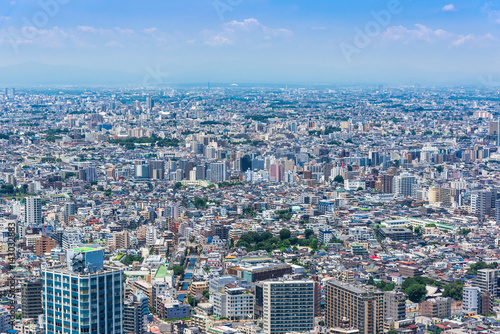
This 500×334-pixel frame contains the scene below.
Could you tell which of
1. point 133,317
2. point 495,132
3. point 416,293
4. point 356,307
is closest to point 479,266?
point 416,293

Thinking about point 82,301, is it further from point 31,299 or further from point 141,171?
point 141,171

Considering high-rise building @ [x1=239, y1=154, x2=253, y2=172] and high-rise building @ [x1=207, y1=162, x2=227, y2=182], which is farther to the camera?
high-rise building @ [x1=239, y1=154, x2=253, y2=172]

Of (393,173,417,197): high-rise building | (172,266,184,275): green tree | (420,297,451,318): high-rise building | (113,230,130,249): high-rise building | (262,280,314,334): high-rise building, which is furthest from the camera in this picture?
(393,173,417,197): high-rise building

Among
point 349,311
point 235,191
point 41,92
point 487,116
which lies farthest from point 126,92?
point 349,311

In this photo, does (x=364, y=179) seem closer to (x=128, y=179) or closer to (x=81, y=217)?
(x=128, y=179)

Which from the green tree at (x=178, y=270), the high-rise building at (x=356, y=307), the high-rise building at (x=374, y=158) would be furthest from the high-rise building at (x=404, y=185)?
the high-rise building at (x=356, y=307)

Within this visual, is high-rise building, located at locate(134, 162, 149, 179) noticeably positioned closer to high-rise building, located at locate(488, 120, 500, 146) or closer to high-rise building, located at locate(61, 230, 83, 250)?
high-rise building, located at locate(61, 230, 83, 250)

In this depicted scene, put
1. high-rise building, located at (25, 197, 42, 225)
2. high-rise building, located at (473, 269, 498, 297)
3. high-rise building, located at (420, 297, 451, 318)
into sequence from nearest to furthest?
high-rise building, located at (420, 297, 451, 318), high-rise building, located at (473, 269, 498, 297), high-rise building, located at (25, 197, 42, 225)

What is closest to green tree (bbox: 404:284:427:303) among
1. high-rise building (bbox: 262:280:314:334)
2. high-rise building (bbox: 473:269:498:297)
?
high-rise building (bbox: 473:269:498:297)
